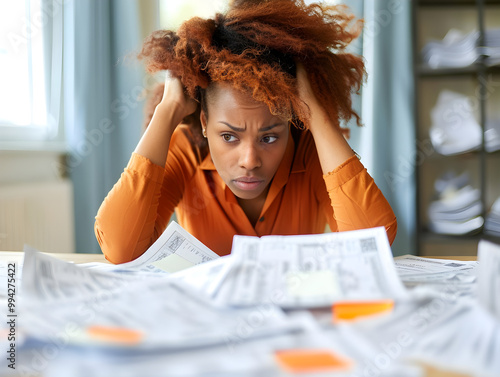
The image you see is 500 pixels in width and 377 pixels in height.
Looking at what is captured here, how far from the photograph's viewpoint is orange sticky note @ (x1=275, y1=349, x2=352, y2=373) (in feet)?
0.92

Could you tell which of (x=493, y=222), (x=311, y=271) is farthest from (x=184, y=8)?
(x=311, y=271)

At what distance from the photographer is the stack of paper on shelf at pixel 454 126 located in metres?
1.95

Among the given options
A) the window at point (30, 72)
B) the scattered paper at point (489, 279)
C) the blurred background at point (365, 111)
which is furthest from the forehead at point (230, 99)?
the window at point (30, 72)

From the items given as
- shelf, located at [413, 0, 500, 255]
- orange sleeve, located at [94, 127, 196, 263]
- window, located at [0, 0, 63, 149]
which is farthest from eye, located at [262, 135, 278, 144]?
shelf, located at [413, 0, 500, 255]

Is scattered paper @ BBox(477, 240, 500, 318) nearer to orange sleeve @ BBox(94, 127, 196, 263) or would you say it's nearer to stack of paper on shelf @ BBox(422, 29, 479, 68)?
orange sleeve @ BBox(94, 127, 196, 263)

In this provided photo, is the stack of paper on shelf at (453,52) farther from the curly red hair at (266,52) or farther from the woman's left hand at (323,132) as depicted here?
the woman's left hand at (323,132)

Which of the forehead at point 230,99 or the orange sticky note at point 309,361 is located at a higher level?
the forehead at point 230,99

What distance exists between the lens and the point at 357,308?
1.22ft

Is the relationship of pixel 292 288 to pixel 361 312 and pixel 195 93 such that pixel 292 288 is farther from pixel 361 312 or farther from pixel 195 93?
pixel 195 93

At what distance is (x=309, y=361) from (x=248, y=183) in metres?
0.62

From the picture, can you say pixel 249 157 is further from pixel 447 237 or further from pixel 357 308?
pixel 447 237

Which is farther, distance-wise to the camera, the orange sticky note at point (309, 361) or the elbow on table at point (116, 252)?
the elbow on table at point (116, 252)

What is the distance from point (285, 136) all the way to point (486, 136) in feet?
4.59

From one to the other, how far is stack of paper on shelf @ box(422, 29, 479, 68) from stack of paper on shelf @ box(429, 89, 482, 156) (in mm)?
205
